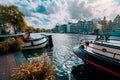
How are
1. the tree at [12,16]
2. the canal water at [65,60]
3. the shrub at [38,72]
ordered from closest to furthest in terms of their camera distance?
the shrub at [38,72]
the canal water at [65,60]
the tree at [12,16]

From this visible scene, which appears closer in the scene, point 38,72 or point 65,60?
point 38,72

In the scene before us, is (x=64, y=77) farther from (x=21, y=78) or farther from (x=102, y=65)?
(x=21, y=78)

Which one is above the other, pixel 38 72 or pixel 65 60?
pixel 38 72

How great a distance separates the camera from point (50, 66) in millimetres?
6594

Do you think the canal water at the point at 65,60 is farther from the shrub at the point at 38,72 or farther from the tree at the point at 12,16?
the tree at the point at 12,16

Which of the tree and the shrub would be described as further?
the tree

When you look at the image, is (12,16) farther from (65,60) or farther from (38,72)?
(38,72)

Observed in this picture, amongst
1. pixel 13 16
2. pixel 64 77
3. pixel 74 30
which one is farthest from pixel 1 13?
pixel 74 30

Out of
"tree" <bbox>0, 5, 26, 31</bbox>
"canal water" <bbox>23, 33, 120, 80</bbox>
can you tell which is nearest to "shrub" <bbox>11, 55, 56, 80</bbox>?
"canal water" <bbox>23, 33, 120, 80</bbox>

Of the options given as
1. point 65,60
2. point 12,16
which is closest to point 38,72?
point 65,60

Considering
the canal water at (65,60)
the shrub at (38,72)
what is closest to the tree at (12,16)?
the canal water at (65,60)

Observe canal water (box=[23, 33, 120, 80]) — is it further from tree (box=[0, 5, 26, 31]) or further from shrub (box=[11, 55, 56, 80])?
tree (box=[0, 5, 26, 31])

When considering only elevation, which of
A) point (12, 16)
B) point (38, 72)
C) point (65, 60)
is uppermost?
point (12, 16)

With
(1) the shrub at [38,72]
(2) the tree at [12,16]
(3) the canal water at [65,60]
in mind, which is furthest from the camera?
(2) the tree at [12,16]
